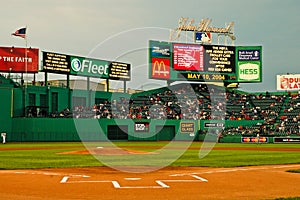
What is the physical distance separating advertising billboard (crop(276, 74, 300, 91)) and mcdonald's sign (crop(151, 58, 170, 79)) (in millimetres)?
27416

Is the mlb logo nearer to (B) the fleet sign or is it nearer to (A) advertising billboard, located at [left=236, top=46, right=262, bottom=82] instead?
(A) advertising billboard, located at [left=236, top=46, right=262, bottom=82]

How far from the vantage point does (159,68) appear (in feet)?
235

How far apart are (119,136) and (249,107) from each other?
2229 cm

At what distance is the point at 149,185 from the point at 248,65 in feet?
204

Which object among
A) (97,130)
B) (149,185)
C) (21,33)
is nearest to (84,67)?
(97,130)

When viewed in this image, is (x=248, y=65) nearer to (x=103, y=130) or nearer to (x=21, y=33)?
(x=103, y=130)

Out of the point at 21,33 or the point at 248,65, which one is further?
the point at 248,65

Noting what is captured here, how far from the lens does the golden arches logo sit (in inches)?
2798

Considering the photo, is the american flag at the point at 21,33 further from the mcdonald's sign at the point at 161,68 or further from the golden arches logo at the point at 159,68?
the golden arches logo at the point at 159,68

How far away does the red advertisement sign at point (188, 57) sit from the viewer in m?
72.5

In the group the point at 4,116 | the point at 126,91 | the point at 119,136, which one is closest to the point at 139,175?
the point at 4,116

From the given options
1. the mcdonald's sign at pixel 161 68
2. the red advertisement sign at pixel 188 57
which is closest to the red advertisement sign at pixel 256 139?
the red advertisement sign at pixel 188 57

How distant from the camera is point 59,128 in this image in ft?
211

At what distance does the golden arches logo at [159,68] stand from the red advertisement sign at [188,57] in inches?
66.2
